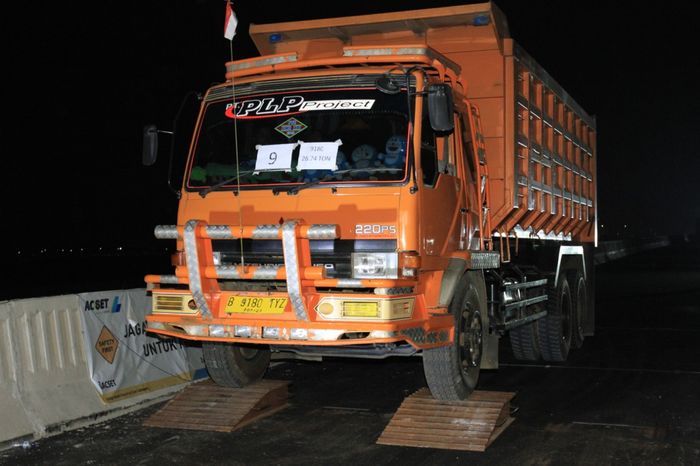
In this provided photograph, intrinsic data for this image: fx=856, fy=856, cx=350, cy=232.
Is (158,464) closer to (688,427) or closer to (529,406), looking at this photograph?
(529,406)

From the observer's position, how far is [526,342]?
11406 millimetres

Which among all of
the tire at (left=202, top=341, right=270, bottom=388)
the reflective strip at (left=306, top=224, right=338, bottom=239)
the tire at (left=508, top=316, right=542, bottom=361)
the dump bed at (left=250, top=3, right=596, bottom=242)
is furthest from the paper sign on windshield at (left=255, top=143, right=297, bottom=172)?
the tire at (left=508, top=316, right=542, bottom=361)

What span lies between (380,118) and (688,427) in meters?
3.80

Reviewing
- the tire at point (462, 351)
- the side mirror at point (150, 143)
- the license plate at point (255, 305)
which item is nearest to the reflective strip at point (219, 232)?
the license plate at point (255, 305)

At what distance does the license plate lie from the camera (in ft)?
22.4

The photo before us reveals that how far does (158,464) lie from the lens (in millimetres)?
6414

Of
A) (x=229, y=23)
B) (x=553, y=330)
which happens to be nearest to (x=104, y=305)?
(x=229, y=23)

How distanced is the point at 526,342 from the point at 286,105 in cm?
550

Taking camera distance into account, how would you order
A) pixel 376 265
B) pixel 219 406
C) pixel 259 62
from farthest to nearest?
pixel 259 62, pixel 219 406, pixel 376 265

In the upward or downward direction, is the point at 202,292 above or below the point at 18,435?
above

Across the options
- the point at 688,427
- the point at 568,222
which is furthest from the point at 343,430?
the point at 568,222

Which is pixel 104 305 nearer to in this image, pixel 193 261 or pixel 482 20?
pixel 193 261

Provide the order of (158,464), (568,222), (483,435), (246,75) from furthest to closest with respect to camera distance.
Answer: (568,222) → (246,75) → (483,435) → (158,464)

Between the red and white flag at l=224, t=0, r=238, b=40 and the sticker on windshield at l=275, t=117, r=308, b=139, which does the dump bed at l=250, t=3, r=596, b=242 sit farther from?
Answer: the sticker on windshield at l=275, t=117, r=308, b=139
